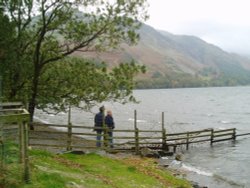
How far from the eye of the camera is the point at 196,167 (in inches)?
1141

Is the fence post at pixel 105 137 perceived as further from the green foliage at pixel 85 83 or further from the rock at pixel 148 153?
the rock at pixel 148 153

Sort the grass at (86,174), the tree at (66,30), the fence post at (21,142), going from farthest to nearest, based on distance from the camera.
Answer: the tree at (66,30) < the grass at (86,174) < the fence post at (21,142)

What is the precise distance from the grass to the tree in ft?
21.0

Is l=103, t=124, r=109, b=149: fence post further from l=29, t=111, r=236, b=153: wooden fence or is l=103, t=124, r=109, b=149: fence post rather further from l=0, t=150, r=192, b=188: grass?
l=0, t=150, r=192, b=188: grass

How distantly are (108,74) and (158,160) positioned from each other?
7.24 meters

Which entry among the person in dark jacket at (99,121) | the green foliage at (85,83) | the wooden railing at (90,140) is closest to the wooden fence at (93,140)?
the wooden railing at (90,140)

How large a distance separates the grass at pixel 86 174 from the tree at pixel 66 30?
21.0 feet

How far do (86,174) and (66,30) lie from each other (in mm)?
11630

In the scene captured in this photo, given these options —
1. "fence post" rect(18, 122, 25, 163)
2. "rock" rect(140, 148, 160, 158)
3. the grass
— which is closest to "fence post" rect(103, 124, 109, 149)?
the grass

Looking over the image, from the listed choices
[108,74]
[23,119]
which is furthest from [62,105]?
[23,119]

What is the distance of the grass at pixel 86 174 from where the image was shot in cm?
1228

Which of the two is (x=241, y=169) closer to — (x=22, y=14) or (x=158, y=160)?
(x=158, y=160)

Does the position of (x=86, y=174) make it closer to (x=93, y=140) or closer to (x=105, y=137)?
(x=105, y=137)

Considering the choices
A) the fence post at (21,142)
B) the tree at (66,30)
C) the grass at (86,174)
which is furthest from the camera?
the tree at (66,30)
